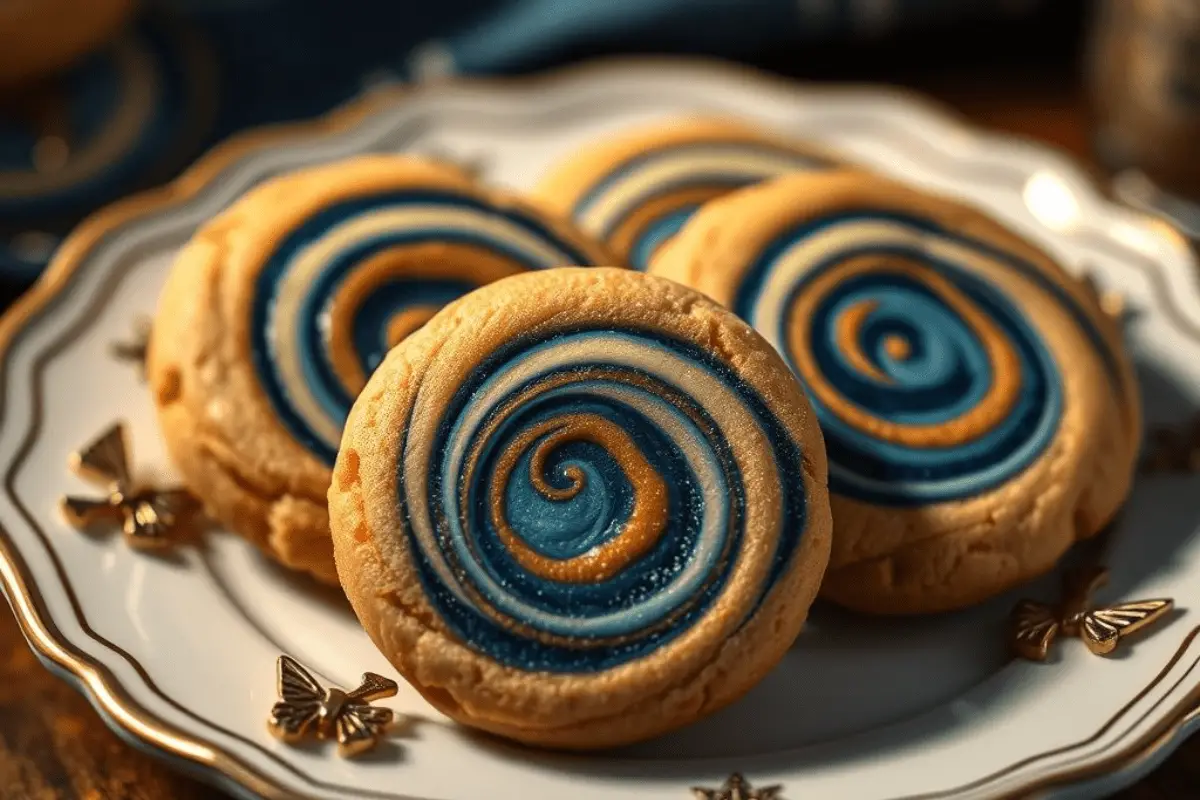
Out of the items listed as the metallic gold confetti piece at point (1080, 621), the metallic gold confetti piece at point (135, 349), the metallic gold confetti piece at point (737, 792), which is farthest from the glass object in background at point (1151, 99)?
the metallic gold confetti piece at point (135, 349)

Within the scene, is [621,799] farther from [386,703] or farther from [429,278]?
[429,278]

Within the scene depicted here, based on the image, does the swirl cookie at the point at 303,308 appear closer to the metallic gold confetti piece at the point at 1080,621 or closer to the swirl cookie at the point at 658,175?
the swirl cookie at the point at 658,175

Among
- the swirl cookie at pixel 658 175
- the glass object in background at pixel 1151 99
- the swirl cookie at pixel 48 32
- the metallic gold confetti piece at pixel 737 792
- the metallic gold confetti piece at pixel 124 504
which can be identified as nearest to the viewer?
the metallic gold confetti piece at pixel 737 792

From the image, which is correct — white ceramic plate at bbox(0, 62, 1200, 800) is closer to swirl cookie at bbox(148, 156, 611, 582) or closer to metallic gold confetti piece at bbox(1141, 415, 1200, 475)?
metallic gold confetti piece at bbox(1141, 415, 1200, 475)

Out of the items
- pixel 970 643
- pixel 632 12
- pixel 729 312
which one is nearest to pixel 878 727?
pixel 970 643

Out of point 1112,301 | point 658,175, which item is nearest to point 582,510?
point 658,175

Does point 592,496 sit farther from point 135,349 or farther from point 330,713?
point 135,349

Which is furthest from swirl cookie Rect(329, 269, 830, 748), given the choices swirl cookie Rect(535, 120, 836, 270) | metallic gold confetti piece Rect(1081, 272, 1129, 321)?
metallic gold confetti piece Rect(1081, 272, 1129, 321)

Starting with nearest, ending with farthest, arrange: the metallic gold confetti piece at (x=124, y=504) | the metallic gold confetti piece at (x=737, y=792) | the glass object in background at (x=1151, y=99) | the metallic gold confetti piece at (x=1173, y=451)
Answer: the metallic gold confetti piece at (x=737, y=792), the metallic gold confetti piece at (x=124, y=504), the metallic gold confetti piece at (x=1173, y=451), the glass object in background at (x=1151, y=99)
